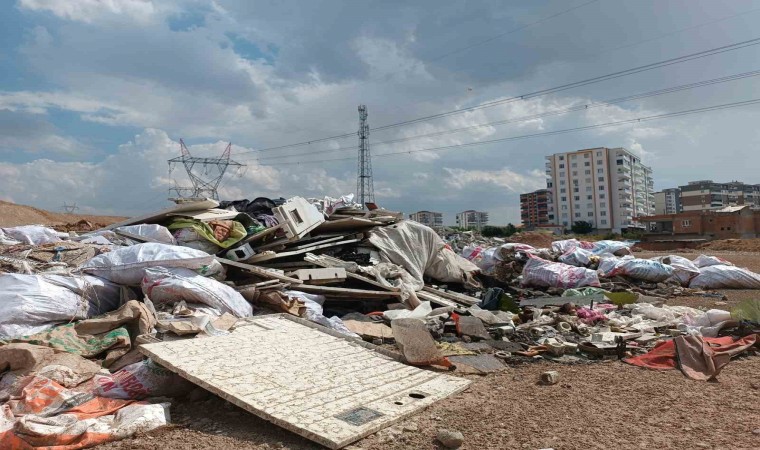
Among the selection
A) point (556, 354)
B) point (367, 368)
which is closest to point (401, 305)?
point (556, 354)

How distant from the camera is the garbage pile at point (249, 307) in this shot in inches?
136

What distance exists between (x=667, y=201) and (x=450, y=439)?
106130mm

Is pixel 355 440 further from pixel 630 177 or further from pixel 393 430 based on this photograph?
pixel 630 177

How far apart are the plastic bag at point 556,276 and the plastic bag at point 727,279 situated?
2.34 metres

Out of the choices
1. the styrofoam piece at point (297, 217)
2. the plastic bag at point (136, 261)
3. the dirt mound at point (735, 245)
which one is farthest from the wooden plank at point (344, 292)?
the dirt mound at point (735, 245)

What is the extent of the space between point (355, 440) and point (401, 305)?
428cm

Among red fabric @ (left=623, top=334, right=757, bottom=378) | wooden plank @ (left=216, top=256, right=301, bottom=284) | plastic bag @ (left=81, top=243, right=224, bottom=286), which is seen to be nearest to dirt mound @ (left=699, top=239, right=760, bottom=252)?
red fabric @ (left=623, top=334, right=757, bottom=378)

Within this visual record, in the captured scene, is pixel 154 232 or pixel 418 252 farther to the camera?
pixel 418 252

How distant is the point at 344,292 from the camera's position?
6.86 metres

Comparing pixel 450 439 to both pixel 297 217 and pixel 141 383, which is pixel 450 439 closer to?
pixel 141 383

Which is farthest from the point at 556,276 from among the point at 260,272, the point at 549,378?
the point at 549,378

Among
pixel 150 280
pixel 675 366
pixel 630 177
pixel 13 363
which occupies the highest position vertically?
pixel 630 177

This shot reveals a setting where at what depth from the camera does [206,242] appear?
7.04m

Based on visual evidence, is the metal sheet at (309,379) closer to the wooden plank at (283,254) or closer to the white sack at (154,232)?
the wooden plank at (283,254)
